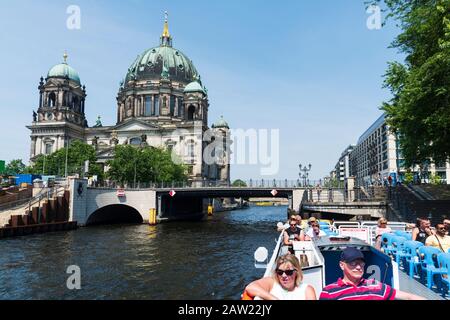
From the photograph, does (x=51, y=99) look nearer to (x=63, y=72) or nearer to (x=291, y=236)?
(x=63, y=72)

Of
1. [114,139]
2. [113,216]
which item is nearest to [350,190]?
[113,216]

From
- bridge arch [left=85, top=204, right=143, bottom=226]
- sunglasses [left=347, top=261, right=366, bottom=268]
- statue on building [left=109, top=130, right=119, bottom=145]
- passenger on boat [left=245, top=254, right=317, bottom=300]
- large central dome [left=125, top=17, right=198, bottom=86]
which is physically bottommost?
bridge arch [left=85, top=204, right=143, bottom=226]

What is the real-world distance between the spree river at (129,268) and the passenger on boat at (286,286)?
1070 cm

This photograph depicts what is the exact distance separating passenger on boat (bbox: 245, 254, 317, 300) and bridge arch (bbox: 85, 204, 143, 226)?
52237mm

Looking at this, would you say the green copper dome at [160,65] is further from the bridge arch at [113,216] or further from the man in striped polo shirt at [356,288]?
the man in striped polo shirt at [356,288]

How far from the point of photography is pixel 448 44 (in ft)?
59.0

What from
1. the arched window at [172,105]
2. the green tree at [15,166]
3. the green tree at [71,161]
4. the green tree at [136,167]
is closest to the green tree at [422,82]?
the green tree at [136,167]

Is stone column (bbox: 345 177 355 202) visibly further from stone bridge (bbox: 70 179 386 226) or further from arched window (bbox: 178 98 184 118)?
arched window (bbox: 178 98 184 118)

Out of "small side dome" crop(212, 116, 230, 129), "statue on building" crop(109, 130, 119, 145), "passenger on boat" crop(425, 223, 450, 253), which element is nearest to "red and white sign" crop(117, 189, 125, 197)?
"statue on building" crop(109, 130, 119, 145)

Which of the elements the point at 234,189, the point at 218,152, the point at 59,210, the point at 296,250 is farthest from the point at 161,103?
the point at 296,250

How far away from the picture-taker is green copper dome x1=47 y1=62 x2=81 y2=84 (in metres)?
104

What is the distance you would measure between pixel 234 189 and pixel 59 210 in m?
26.2

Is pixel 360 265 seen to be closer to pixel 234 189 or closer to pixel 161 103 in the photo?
pixel 234 189

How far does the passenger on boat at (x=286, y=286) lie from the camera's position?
5121 millimetres
